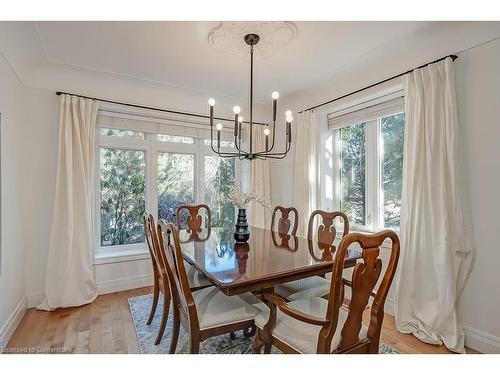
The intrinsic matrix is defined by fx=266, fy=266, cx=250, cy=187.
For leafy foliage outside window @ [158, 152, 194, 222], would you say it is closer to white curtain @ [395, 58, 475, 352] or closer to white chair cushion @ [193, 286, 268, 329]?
white chair cushion @ [193, 286, 268, 329]

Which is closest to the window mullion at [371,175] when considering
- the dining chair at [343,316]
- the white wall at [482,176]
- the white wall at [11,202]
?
the white wall at [482,176]

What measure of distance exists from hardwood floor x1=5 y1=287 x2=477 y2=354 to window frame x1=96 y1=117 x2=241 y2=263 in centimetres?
65

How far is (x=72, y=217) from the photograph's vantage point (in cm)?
266

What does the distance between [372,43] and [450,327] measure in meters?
2.31

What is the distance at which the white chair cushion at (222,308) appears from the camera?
155cm

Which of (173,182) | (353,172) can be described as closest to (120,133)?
(173,182)

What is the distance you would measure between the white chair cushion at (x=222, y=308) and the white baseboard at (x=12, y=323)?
1519mm

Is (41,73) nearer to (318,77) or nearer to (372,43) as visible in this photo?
(318,77)

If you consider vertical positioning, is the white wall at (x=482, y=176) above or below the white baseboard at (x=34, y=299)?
above

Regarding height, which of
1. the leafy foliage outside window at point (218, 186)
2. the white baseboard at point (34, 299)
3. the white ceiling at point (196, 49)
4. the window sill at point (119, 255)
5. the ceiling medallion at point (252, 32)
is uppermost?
the white ceiling at point (196, 49)

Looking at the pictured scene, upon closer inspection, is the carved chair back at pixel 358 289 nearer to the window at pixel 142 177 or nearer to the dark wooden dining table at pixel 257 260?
the dark wooden dining table at pixel 257 260
